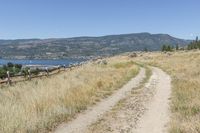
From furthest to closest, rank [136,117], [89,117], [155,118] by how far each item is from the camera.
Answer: [89,117]
[136,117]
[155,118]

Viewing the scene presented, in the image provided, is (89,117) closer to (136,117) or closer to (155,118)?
(136,117)

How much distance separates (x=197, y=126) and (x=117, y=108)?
601cm

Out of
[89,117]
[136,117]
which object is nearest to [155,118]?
[136,117]

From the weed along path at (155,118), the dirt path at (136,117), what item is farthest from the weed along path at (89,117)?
the weed along path at (155,118)

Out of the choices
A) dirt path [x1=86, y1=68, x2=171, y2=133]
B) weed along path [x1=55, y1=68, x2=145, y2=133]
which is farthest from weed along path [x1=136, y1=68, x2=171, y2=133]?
weed along path [x1=55, y1=68, x2=145, y2=133]

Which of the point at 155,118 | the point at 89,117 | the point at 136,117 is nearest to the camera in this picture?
the point at 155,118

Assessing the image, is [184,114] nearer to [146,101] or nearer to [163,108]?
[163,108]

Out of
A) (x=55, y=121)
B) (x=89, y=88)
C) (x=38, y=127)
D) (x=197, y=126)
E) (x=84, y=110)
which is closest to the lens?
(x=197, y=126)

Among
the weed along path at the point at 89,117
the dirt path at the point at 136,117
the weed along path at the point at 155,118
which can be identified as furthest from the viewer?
the weed along path at the point at 89,117

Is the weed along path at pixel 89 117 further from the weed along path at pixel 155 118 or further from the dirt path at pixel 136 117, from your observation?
the weed along path at pixel 155 118

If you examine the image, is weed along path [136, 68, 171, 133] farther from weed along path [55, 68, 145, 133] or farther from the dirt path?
weed along path [55, 68, 145, 133]

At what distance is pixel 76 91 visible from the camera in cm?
1998

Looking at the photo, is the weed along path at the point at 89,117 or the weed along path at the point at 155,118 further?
the weed along path at the point at 89,117

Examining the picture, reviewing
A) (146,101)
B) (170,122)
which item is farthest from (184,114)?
(146,101)
